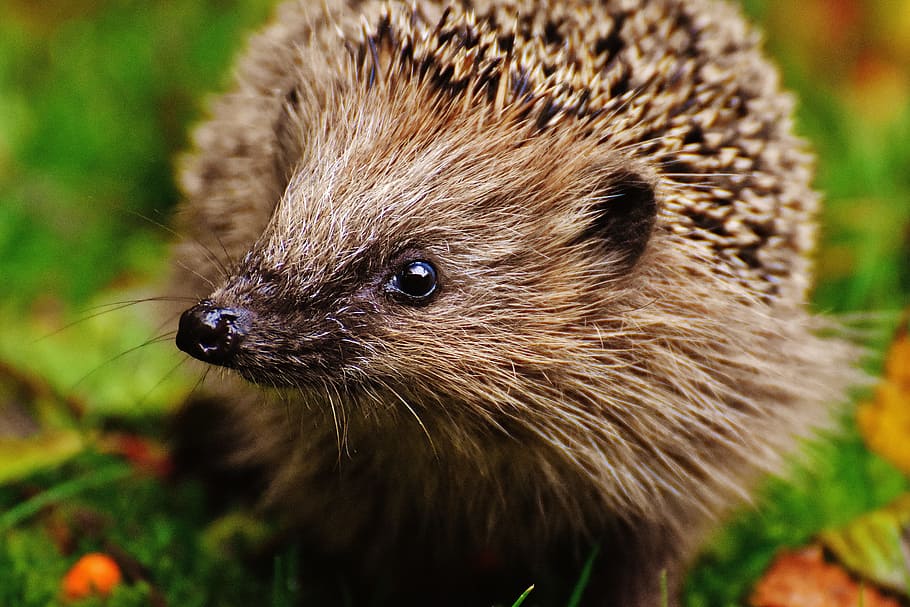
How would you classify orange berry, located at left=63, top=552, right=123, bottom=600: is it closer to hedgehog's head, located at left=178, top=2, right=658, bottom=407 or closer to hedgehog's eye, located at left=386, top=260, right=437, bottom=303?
hedgehog's head, located at left=178, top=2, right=658, bottom=407

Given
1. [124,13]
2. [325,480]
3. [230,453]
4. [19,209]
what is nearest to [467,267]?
[325,480]

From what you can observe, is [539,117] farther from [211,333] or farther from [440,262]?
[211,333]

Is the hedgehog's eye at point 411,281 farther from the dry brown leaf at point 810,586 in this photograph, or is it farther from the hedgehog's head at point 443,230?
the dry brown leaf at point 810,586

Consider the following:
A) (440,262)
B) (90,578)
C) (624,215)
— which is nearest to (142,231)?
(90,578)

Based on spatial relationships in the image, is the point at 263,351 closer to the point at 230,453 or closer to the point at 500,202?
the point at 500,202

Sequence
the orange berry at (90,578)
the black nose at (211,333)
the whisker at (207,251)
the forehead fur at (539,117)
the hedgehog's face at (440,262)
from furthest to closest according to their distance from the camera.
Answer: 1. the orange berry at (90,578)
2. the whisker at (207,251)
3. the forehead fur at (539,117)
4. the hedgehog's face at (440,262)
5. the black nose at (211,333)

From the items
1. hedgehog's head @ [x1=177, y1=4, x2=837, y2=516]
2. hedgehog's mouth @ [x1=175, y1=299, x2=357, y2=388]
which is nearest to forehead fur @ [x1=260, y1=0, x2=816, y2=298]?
hedgehog's head @ [x1=177, y1=4, x2=837, y2=516]

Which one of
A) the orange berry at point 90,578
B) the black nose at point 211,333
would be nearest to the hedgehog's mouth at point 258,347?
the black nose at point 211,333
